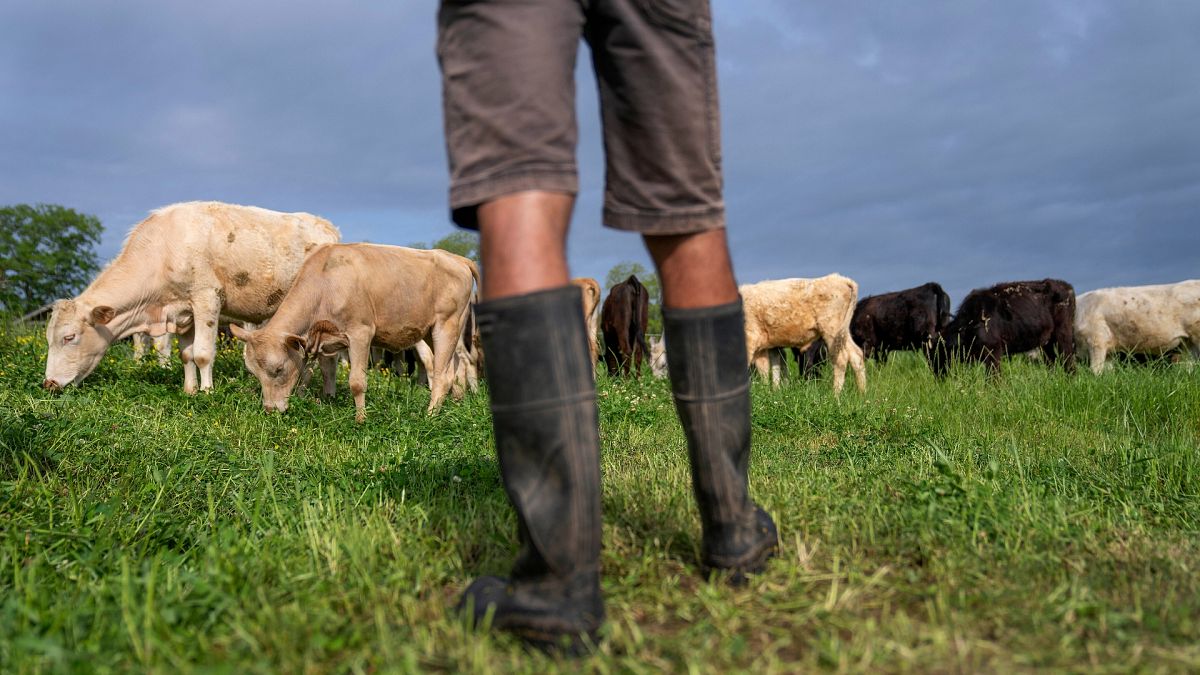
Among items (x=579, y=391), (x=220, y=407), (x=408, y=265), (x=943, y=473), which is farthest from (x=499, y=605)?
(x=408, y=265)

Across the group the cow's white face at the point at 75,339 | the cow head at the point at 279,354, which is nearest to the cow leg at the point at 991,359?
the cow head at the point at 279,354

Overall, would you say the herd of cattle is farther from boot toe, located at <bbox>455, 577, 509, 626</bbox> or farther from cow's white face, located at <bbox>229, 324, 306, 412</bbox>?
boot toe, located at <bbox>455, 577, 509, 626</bbox>

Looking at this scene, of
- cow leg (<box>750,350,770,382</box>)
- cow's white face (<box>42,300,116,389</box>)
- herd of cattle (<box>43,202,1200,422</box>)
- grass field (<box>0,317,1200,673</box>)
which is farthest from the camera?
cow leg (<box>750,350,770,382</box>)

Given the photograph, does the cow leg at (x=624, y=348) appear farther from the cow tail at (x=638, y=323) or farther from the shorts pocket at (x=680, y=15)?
the shorts pocket at (x=680, y=15)

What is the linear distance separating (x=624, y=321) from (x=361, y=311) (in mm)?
8740

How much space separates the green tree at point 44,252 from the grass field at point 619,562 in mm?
56327

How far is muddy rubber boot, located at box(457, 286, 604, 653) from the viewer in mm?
1838

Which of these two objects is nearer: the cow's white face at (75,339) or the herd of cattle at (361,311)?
the herd of cattle at (361,311)

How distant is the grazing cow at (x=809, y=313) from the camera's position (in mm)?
13812

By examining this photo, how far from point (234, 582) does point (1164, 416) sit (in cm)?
820

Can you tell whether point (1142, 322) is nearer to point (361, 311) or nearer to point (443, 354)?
point (443, 354)

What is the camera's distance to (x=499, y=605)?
192 centimetres

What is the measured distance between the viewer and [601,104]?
2.26 m

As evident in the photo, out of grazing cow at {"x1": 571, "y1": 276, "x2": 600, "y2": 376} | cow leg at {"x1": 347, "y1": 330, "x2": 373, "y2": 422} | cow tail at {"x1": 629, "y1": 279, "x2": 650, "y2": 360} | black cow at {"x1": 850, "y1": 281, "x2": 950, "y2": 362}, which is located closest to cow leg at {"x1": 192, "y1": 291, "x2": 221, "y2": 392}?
cow leg at {"x1": 347, "y1": 330, "x2": 373, "y2": 422}
